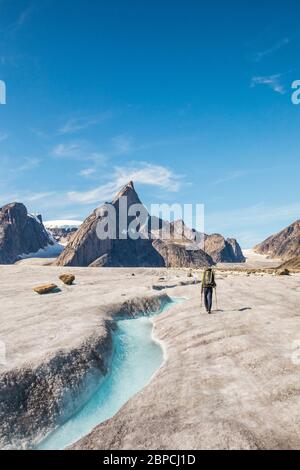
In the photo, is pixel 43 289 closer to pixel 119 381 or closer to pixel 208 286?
pixel 208 286

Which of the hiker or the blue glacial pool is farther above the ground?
the hiker

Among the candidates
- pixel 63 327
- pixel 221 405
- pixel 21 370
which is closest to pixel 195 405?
pixel 221 405

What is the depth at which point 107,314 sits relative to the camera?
33.7 meters

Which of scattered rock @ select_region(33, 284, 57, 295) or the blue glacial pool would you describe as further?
scattered rock @ select_region(33, 284, 57, 295)

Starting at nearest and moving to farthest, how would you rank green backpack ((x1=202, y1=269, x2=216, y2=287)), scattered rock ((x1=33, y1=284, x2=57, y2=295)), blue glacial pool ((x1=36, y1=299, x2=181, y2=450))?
1. blue glacial pool ((x1=36, y1=299, x2=181, y2=450))
2. green backpack ((x1=202, y1=269, x2=216, y2=287))
3. scattered rock ((x1=33, y1=284, x2=57, y2=295))

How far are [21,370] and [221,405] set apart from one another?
30.5ft

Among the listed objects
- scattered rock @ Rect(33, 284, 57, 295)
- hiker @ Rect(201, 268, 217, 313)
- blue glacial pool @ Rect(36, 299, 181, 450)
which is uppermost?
hiker @ Rect(201, 268, 217, 313)

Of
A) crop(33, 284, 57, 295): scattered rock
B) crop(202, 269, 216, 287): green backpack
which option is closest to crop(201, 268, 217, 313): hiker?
crop(202, 269, 216, 287): green backpack

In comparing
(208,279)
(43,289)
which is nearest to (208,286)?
(208,279)

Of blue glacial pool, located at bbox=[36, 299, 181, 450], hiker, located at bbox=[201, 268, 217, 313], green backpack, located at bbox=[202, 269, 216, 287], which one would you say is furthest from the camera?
green backpack, located at bbox=[202, 269, 216, 287]

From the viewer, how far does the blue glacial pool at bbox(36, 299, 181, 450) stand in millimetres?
15734

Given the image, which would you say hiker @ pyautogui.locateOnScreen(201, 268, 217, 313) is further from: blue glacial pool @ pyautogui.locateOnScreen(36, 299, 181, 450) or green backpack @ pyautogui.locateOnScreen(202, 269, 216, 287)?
blue glacial pool @ pyautogui.locateOnScreen(36, 299, 181, 450)

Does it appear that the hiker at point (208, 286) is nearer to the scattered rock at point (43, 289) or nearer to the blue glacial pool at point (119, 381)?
the blue glacial pool at point (119, 381)

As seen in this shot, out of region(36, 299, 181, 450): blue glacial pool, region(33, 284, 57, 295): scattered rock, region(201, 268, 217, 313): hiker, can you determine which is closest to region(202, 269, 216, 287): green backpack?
region(201, 268, 217, 313): hiker
